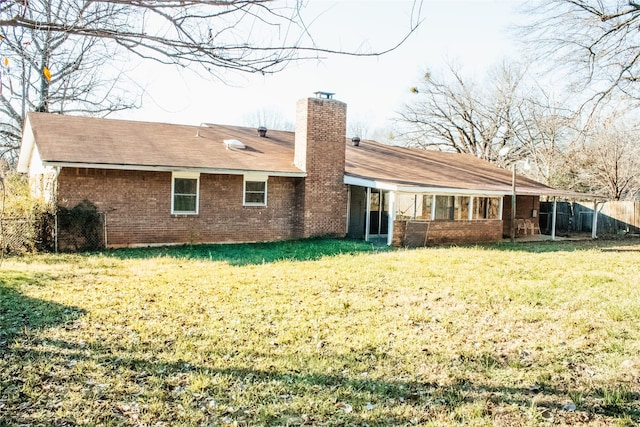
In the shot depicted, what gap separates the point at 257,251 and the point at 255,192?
297 centimetres

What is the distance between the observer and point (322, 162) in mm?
17203

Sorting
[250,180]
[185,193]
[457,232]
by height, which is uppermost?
[250,180]

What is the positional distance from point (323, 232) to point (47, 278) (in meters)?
9.44

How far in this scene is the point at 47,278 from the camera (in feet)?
31.8

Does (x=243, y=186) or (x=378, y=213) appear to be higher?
(x=243, y=186)

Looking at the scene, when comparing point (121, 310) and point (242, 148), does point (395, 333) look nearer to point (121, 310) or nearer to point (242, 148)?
point (121, 310)

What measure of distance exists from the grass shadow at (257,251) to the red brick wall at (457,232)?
37.9 inches

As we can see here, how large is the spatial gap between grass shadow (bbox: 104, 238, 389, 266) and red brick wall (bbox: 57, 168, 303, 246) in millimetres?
586

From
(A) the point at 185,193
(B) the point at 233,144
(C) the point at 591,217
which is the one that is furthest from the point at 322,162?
(C) the point at 591,217

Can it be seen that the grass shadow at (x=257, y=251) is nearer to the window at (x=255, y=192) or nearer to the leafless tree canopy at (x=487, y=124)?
the window at (x=255, y=192)

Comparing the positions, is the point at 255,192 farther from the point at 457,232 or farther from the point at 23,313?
the point at 23,313

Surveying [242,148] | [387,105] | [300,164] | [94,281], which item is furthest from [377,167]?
[387,105]

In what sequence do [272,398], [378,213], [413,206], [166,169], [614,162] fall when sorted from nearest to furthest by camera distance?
[272,398]
[166,169]
[413,206]
[378,213]
[614,162]

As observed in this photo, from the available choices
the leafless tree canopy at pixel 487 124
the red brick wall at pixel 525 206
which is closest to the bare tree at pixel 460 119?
the leafless tree canopy at pixel 487 124
